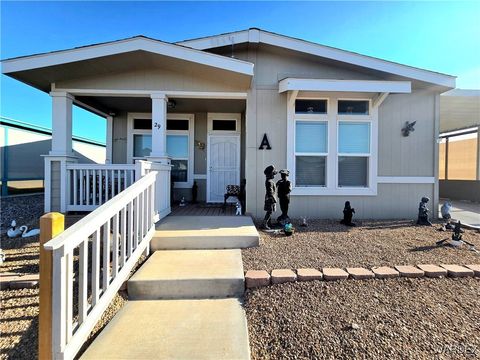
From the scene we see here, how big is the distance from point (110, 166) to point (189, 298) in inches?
113

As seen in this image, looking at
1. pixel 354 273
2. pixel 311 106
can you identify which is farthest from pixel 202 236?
pixel 311 106

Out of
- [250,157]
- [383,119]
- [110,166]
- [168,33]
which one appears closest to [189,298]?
[110,166]

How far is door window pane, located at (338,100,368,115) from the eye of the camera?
17.8 feet

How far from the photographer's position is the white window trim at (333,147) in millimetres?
5273

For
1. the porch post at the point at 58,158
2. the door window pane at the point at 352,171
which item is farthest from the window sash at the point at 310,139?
the porch post at the point at 58,158

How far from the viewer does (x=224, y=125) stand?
712cm

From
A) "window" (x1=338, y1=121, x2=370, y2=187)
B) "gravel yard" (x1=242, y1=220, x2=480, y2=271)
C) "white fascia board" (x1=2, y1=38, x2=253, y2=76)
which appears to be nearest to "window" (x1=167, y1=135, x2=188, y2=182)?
"white fascia board" (x1=2, y1=38, x2=253, y2=76)

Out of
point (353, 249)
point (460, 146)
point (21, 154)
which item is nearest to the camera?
point (353, 249)

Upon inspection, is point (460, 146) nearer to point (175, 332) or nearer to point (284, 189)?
point (284, 189)

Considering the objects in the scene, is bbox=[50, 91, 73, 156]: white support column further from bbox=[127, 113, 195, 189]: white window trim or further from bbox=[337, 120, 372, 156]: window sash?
bbox=[337, 120, 372, 156]: window sash

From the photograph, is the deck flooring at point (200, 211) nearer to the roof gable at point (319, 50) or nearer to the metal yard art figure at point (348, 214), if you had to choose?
the metal yard art figure at point (348, 214)

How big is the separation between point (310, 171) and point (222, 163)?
258cm

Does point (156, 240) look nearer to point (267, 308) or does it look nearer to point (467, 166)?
point (267, 308)

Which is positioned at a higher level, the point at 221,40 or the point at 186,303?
the point at 221,40
